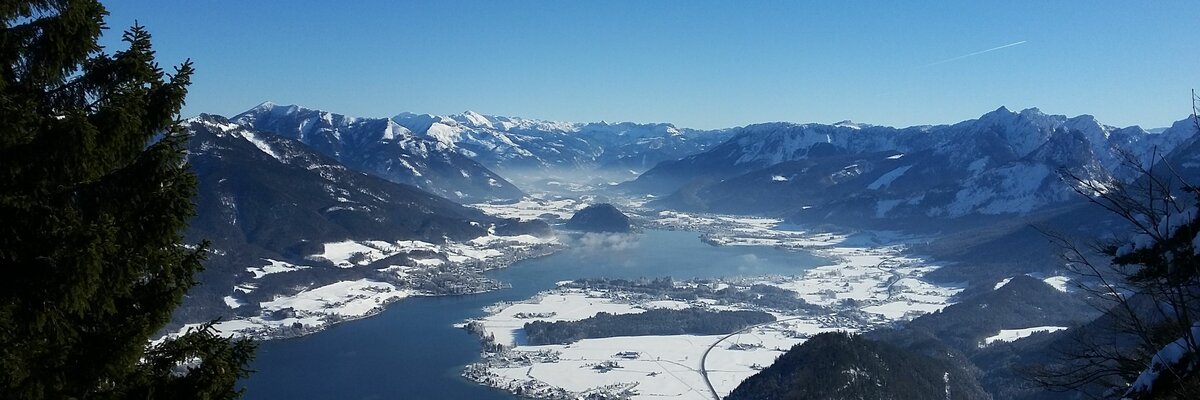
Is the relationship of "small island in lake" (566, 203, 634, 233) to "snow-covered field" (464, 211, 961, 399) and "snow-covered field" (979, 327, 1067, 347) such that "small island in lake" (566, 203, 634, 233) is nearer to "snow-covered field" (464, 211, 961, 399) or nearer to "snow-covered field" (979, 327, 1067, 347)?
"snow-covered field" (464, 211, 961, 399)

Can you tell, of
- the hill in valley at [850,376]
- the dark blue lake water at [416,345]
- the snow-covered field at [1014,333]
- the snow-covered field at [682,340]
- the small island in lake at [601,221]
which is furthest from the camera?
the small island in lake at [601,221]

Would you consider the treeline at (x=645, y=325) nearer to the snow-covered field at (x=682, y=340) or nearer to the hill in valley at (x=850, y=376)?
the snow-covered field at (x=682, y=340)

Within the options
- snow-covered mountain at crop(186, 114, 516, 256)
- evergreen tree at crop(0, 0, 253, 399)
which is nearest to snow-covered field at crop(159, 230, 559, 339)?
snow-covered mountain at crop(186, 114, 516, 256)

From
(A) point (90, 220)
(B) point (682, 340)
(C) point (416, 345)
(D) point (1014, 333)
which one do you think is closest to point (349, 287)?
(C) point (416, 345)

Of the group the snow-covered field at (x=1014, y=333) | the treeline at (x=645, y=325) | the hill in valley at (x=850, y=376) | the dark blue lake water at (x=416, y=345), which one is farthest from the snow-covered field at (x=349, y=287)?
the snow-covered field at (x=1014, y=333)

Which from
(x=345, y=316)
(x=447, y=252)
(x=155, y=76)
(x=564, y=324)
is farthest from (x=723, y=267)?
(x=155, y=76)

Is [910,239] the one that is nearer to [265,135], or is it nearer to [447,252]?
[447,252]
